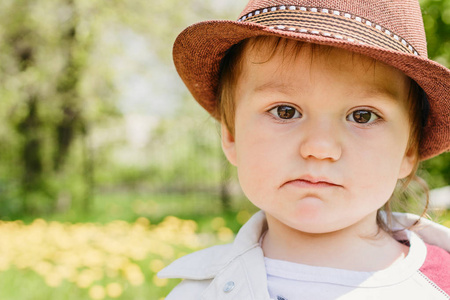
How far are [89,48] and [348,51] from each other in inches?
261

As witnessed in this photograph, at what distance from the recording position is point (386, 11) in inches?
51.7

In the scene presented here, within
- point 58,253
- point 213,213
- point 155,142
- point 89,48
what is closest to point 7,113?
point 89,48

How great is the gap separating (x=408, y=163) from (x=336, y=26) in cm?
59

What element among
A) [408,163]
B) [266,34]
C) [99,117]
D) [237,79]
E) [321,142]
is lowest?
[99,117]

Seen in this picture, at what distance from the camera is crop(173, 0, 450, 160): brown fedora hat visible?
1.22 m

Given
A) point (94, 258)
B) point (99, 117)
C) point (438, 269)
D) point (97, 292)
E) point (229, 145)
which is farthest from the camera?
point (99, 117)

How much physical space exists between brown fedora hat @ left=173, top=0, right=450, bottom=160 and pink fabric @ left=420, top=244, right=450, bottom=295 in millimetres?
391

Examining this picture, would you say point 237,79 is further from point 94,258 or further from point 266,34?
point 94,258

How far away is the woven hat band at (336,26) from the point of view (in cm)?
124

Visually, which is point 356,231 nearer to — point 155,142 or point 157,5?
point 157,5

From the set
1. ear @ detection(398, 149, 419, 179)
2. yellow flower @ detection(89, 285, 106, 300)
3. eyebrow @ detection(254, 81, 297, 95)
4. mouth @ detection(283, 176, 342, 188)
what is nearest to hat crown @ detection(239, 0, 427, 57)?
eyebrow @ detection(254, 81, 297, 95)

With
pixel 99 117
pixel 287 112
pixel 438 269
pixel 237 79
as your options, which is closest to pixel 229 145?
pixel 237 79

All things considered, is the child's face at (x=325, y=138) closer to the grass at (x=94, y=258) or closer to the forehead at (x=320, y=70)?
the forehead at (x=320, y=70)

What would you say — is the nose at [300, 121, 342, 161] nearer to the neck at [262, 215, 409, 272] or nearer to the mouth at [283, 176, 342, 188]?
the mouth at [283, 176, 342, 188]
